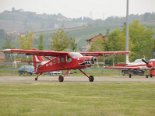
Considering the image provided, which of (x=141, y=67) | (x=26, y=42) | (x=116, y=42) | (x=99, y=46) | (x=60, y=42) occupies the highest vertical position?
(x=26, y=42)

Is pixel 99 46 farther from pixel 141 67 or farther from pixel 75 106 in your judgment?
pixel 75 106

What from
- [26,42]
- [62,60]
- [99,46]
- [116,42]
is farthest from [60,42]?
[62,60]

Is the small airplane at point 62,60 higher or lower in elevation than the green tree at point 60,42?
lower

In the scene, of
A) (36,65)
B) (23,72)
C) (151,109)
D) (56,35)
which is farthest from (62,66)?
(56,35)

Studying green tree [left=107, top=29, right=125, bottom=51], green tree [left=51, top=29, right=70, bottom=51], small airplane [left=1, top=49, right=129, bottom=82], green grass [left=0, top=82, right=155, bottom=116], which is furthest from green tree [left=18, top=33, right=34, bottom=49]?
green grass [left=0, top=82, right=155, bottom=116]

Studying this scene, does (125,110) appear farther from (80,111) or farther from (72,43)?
(72,43)

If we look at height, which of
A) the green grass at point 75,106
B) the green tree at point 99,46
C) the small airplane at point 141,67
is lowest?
the green grass at point 75,106

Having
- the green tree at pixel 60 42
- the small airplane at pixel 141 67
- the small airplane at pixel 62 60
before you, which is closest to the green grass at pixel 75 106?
the small airplane at pixel 62 60

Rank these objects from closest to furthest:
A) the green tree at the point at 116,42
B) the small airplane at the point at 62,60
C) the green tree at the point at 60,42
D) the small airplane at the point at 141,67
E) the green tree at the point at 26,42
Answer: the small airplane at the point at 62,60, the small airplane at the point at 141,67, the green tree at the point at 60,42, the green tree at the point at 116,42, the green tree at the point at 26,42

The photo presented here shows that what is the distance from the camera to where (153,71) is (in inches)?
2292

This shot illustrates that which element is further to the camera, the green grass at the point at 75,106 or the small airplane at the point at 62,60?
the small airplane at the point at 62,60

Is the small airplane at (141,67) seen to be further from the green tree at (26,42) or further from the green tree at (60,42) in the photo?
the green tree at (26,42)

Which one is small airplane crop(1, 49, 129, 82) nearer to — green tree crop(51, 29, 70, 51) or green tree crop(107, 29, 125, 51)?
green tree crop(51, 29, 70, 51)

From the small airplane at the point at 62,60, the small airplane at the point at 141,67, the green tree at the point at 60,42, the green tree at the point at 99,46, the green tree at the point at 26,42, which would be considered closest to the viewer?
the small airplane at the point at 62,60
